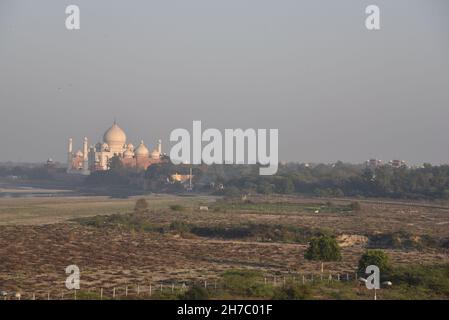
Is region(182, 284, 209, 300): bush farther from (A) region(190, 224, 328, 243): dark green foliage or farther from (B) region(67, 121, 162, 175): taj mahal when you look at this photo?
(B) region(67, 121, 162, 175): taj mahal

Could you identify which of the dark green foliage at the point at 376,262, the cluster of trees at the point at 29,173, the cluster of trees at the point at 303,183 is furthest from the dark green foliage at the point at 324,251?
the cluster of trees at the point at 29,173

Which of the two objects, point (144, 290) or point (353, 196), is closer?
point (144, 290)

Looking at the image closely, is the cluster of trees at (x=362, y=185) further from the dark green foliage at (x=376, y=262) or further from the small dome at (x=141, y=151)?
the dark green foliage at (x=376, y=262)

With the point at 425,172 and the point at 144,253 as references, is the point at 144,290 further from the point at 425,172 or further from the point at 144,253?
the point at 425,172

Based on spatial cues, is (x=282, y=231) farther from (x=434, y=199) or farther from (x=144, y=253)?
(x=434, y=199)

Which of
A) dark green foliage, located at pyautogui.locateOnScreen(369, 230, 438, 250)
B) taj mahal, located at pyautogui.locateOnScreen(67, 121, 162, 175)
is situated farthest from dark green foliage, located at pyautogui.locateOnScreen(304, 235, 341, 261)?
taj mahal, located at pyautogui.locateOnScreen(67, 121, 162, 175)

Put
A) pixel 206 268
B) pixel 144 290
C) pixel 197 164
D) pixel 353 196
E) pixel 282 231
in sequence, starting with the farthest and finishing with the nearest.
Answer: pixel 197 164 → pixel 353 196 → pixel 282 231 → pixel 206 268 → pixel 144 290
